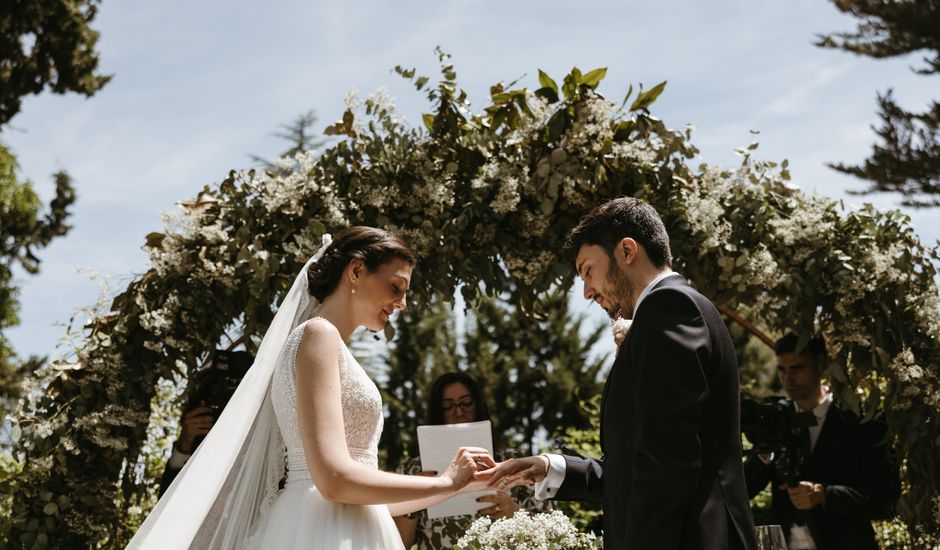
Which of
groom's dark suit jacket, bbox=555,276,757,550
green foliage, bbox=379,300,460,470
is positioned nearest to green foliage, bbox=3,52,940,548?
groom's dark suit jacket, bbox=555,276,757,550

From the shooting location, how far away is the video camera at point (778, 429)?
4.81 meters

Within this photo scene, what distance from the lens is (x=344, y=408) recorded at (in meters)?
2.93

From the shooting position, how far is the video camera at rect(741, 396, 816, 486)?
481cm

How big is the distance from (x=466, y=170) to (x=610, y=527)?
2528 millimetres

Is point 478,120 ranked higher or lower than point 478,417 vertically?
higher

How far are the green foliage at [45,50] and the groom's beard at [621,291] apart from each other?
52.5 feet

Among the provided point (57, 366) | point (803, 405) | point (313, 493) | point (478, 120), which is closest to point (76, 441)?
point (57, 366)

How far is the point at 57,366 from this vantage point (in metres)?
4.54

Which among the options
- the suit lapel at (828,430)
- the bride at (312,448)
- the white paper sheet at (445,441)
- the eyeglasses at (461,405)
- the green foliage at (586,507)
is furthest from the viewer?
the green foliage at (586,507)

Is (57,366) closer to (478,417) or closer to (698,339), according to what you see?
(478,417)

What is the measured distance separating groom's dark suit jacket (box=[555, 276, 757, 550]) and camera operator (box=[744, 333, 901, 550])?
236 centimetres

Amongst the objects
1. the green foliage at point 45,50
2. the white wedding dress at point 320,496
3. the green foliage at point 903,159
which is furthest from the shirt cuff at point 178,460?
the green foliage at point 45,50

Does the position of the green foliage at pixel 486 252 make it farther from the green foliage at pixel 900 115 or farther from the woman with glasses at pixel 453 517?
the green foliage at pixel 900 115

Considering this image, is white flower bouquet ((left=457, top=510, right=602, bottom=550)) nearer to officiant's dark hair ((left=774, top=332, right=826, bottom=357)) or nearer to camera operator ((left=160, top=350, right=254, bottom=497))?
camera operator ((left=160, top=350, right=254, bottom=497))
